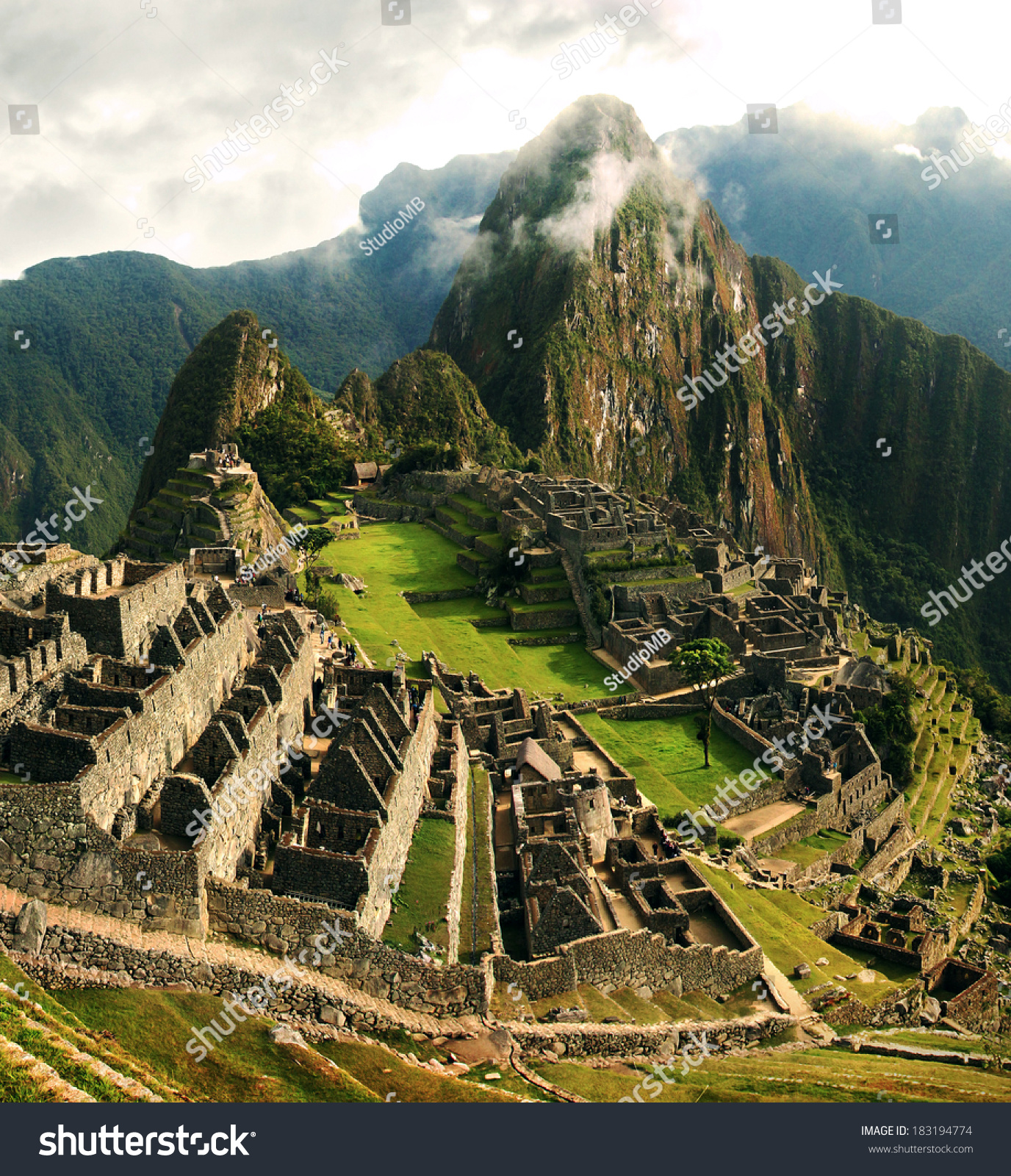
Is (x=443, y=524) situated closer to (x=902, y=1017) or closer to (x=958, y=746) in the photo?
(x=958, y=746)

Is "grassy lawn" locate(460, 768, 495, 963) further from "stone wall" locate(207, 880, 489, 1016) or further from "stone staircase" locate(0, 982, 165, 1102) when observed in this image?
"stone staircase" locate(0, 982, 165, 1102)

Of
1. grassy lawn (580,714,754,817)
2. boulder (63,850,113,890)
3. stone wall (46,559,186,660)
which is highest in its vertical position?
stone wall (46,559,186,660)
